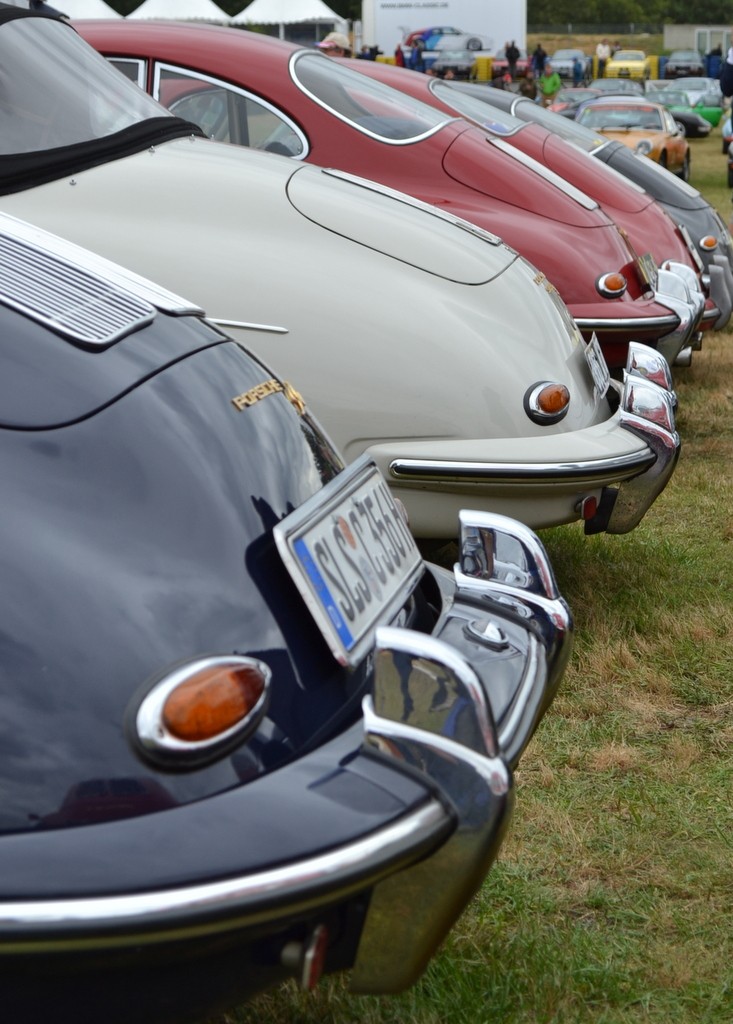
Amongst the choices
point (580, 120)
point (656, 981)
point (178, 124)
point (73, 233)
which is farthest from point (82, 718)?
point (580, 120)

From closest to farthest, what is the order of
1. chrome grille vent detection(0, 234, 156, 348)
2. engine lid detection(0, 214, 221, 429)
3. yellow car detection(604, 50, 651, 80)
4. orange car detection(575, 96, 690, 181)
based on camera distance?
engine lid detection(0, 214, 221, 429), chrome grille vent detection(0, 234, 156, 348), orange car detection(575, 96, 690, 181), yellow car detection(604, 50, 651, 80)

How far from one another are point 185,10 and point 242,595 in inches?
1097

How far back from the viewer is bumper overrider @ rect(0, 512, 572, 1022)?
4.38ft

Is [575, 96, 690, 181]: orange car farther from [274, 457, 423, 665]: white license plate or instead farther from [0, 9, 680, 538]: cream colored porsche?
[274, 457, 423, 665]: white license plate

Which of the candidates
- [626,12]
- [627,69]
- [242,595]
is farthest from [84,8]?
[626,12]

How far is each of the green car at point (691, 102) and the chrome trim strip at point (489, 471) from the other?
1077 inches

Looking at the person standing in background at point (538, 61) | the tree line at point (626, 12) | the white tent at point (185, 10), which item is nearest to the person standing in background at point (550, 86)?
the white tent at point (185, 10)

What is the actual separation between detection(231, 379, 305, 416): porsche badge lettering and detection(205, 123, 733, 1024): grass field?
796 mm

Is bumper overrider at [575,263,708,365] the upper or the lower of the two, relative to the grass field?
upper

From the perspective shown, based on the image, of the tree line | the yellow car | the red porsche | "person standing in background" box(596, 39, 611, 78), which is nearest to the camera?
the red porsche

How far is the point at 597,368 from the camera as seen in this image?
12.0ft

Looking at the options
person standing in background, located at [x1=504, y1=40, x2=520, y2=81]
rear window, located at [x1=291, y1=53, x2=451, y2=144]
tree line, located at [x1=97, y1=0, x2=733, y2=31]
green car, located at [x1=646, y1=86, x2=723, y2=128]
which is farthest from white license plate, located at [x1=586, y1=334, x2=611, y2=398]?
tree line, located at [x1=97, y1=0, x2=733, y2=31]

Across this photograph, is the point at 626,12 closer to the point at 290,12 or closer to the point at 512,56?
the point at 512,56

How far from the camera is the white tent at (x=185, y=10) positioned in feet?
86.5
